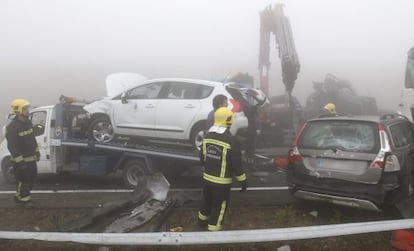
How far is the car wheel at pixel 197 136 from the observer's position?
329 inches

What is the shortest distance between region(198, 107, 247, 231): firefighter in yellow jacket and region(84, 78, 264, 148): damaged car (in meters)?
2.72

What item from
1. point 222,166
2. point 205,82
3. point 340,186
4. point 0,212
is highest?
point 205,82

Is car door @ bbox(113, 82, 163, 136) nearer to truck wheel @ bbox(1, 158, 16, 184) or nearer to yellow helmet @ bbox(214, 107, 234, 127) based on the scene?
truck wheel @ bbox(1, 158, 16, 184)

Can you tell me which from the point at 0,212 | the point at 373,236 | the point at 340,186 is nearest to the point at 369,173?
the point at 340,186

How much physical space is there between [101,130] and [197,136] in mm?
2316

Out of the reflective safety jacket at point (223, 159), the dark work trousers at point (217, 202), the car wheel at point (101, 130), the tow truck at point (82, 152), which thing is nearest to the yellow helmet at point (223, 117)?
the reflective safety jacket at point (223, 159)

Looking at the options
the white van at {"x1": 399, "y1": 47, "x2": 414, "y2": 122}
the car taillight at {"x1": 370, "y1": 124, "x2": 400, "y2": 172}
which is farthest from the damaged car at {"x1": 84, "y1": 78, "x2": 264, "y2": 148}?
the white van at {"x1": 399, "y1": 47, "x2": 414, "y2": 122}

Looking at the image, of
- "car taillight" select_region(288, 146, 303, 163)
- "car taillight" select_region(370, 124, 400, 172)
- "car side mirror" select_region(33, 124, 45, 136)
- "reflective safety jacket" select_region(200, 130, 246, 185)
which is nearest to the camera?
"reflective safety jacket" select_region(200, 130, 246, 185)

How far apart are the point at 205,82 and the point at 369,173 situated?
12.4 ft

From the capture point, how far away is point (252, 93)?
8.72 meters

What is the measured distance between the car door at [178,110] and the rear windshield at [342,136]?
231 centimetres

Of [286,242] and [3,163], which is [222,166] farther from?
[3,163]

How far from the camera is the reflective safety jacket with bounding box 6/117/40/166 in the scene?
7.65 metres

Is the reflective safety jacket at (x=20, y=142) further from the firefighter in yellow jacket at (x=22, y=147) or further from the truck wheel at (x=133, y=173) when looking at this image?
the truck wheel at (x=133, y=173)
